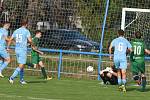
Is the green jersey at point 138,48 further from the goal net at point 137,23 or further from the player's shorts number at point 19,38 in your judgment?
the goal net at point 137,23

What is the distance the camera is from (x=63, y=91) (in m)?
18.7

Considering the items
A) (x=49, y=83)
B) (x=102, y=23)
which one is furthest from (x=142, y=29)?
(x=49, y=83)

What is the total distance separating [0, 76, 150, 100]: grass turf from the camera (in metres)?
16.9

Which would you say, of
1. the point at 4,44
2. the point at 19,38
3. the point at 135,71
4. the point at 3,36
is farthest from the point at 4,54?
the point at 135,71

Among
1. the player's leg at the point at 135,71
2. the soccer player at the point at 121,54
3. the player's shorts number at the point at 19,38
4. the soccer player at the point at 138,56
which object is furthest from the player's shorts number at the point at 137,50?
the player's shorts number at the point at 19,38

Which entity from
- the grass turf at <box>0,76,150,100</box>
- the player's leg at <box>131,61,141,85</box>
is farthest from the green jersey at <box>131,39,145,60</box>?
the grass turf at <box>0,76,150,100</box>

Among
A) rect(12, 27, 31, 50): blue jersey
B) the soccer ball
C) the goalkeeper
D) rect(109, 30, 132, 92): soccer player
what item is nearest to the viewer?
rect(109, 30, 132, 92): soccer player

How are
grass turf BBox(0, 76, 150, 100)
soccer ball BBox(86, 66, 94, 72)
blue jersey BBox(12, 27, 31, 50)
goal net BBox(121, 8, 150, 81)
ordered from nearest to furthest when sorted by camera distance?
grass turf BBox(0, 76, 150, 100) < blue jersey BBox(12, 27, 31, 50) < soccer ball BBox(86, 66, 94, 72) < goal net BBox(121, 8, 150, 81)

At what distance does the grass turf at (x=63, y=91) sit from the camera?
1691cm

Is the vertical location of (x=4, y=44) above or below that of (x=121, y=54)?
above

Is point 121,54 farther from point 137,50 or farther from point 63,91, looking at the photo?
point 63,91

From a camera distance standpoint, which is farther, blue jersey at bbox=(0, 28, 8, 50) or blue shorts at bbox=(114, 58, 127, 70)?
blue jersey at bbox=(0, 28, 8, 50)

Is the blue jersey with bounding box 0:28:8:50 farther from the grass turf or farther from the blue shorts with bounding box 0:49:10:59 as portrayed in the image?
the grass turf

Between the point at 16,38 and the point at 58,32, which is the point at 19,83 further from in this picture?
the point at 58,32
